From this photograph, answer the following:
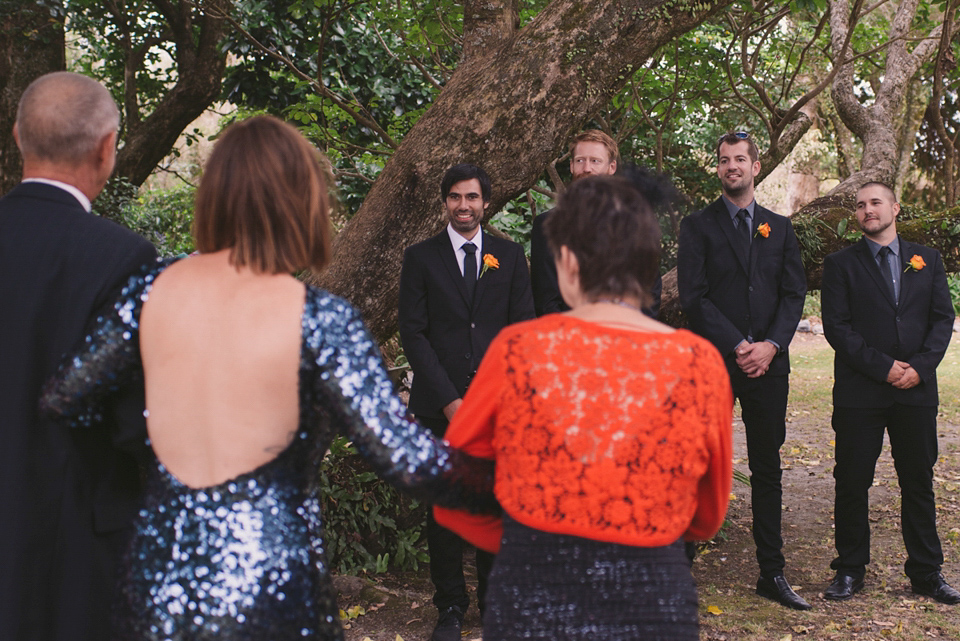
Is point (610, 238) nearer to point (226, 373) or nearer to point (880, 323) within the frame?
point (226, 373)

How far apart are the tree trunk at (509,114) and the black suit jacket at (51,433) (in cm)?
248

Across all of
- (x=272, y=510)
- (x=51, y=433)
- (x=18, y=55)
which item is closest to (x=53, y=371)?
(x=51, y=433)

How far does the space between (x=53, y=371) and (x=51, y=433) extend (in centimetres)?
16

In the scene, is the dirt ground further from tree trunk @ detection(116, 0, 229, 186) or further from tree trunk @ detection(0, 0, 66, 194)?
tree trunk @ detection(116, 0, 229, 186)

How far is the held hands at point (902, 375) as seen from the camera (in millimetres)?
4926

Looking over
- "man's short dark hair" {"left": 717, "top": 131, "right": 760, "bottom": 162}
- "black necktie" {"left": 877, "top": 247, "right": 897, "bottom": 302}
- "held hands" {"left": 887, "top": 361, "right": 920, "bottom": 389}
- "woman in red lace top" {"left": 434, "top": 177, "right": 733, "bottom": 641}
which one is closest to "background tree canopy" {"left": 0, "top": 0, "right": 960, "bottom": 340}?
"man's short dark hair" {"left": 717, "top": 131, "right": 760, "bottom": 162}

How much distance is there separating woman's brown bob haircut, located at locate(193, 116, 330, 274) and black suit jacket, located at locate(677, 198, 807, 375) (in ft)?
11.0

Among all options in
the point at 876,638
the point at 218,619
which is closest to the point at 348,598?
the point at 876,638

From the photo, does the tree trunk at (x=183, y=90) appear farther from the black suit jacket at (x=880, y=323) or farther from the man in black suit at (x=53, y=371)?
the man in black suit at (x=53, y=371)

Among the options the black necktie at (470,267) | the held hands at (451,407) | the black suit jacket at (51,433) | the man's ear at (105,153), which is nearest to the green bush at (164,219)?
the black necktie at (470,267)

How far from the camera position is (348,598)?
499 centimetres

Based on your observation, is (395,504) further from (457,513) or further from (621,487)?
(621,487)

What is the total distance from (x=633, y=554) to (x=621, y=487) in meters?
0.17

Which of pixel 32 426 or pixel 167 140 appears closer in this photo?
pixel 32 426
